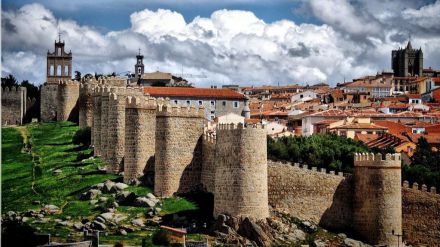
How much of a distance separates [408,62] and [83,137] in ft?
330

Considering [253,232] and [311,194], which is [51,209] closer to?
[253,232]

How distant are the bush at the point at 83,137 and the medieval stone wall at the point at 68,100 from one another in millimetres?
8216

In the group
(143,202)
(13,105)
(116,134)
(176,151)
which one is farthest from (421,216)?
(13,105)

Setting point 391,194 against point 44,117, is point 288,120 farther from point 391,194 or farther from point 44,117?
point 391,194

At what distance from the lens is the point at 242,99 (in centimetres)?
8481

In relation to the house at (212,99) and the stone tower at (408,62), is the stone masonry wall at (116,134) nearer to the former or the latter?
the house at (212,99)

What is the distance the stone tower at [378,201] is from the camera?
4400 cm

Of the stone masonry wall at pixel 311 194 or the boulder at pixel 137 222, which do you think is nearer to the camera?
the boulder at pixel 137 222

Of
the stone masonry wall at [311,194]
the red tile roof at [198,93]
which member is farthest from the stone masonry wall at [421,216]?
the red tile roof at [198,93]

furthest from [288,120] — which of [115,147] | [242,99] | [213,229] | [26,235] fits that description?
[26,235]

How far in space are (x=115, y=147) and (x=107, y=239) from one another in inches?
385

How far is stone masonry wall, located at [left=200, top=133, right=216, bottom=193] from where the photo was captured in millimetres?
43031

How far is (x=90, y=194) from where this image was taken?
141 ft

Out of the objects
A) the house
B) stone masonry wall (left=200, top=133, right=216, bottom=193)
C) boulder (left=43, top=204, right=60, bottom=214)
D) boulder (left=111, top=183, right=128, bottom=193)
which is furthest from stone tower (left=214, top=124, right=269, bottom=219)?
the house
